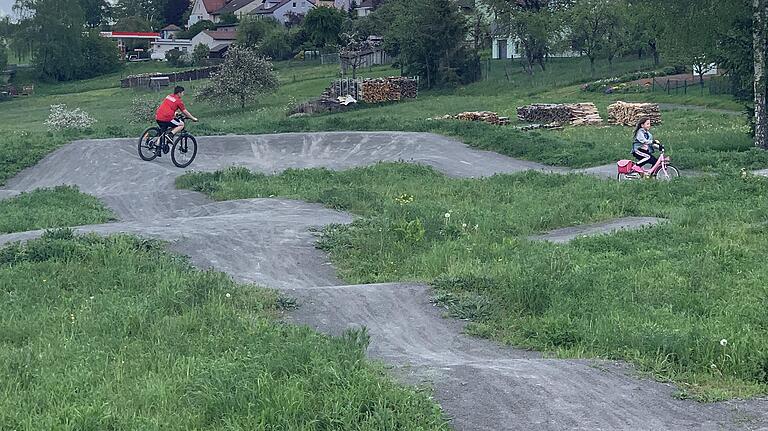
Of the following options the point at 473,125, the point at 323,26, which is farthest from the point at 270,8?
Answer: the point at 473,125

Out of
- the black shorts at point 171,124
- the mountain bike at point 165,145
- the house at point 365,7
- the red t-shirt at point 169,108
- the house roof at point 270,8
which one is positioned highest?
the house roof at point 270,8

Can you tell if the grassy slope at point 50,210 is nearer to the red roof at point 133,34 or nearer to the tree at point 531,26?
the tree at point 531,26

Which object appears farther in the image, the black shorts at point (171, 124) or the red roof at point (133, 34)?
the red roof at point (133, 34)

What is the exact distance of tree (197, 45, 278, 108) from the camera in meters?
47.0

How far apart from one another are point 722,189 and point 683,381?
9.31 meters

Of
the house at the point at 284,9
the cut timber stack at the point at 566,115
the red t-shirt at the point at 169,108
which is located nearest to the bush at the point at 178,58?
the house at the point at 284,9

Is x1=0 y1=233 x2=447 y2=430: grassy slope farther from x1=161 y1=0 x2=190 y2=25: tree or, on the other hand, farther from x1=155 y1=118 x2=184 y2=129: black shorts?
x1=161 y1=0 x2=190 y2=25: tree

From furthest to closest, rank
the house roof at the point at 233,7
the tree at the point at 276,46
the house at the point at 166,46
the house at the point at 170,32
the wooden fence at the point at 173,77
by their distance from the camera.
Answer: the house roof at the point at 233,7
the house at the point at 170,32
the house at the point at 166,46
the tree at the point at 276,46
the wooden fence at the point at 173,77

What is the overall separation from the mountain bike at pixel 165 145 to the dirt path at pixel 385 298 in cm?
33

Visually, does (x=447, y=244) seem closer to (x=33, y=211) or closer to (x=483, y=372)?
(x=483, y=372)

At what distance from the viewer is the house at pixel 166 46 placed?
104250 millimetres

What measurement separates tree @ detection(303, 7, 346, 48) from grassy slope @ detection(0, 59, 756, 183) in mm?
11303

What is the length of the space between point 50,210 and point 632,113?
74.8 feet

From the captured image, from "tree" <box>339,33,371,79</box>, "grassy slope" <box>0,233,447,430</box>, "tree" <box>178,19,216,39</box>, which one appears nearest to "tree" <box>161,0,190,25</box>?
"tree" <box>178,19,216,39</box>
